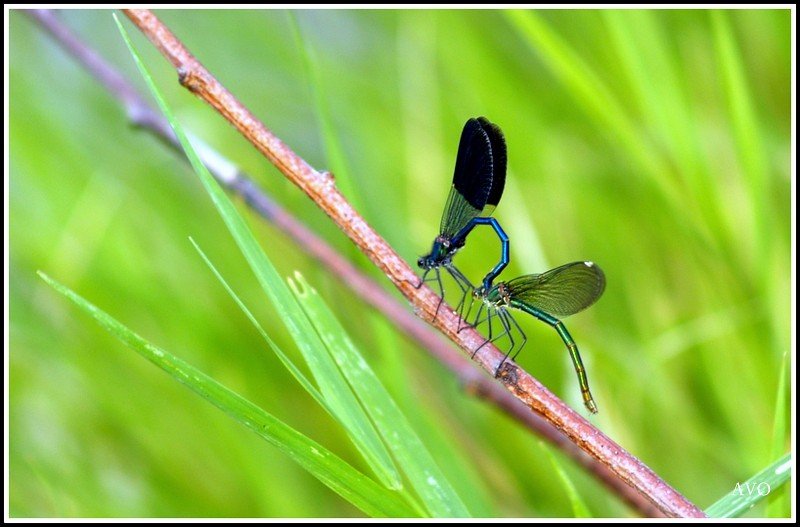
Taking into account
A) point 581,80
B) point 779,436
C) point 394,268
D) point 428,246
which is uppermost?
point 581,80

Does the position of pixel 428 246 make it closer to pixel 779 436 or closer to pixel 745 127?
pixel 745 127

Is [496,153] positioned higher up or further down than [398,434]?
higher up

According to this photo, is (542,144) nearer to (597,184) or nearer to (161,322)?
(597,184)

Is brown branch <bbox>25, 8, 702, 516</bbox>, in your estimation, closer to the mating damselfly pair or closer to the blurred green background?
the mating damselfly pair

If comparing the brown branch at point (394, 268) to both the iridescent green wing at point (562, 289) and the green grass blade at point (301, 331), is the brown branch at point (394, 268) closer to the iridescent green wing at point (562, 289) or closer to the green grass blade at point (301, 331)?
the green grass blade at point (301, 331)

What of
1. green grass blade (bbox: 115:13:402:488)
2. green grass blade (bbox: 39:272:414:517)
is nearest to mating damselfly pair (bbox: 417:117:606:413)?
green grass blade (bbox: 115:13:402:488)

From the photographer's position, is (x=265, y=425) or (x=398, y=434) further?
(x=398, y=434)

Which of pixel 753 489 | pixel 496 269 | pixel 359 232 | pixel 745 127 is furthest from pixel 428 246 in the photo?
pixel 753 489
